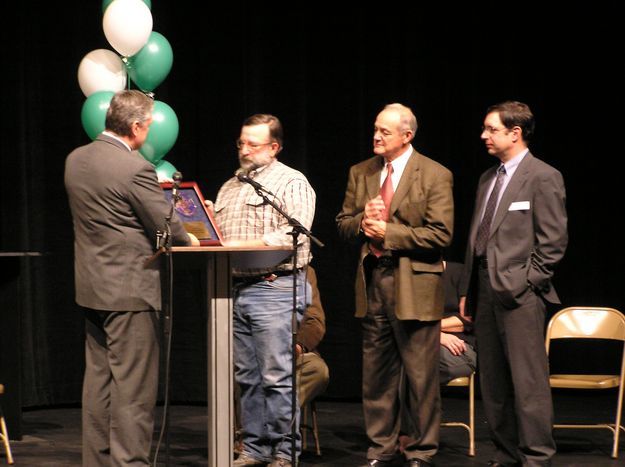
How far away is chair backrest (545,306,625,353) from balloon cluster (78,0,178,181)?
2394 millimetres

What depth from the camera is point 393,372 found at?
5.02m

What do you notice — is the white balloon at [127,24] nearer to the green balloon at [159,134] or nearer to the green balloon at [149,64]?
the green balloon at [149,64]

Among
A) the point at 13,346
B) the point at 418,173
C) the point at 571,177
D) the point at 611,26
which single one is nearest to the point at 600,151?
the point at 571,177

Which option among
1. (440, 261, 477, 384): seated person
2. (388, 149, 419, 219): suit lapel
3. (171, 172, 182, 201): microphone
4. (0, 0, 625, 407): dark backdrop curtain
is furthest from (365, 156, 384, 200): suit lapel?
(0, 0, 625, 407): dark backdrop curtain

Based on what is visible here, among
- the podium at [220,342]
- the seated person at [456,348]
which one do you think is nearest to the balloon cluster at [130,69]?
the podium at [220,342]

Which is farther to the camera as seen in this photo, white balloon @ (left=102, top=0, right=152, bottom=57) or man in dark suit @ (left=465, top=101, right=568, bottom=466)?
white balloon @ (left=102, top=0, right=152, bottom=57)

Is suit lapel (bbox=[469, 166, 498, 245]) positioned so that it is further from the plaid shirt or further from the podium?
the podium

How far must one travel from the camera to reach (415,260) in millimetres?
4887

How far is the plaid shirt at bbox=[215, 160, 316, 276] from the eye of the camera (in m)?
4.84

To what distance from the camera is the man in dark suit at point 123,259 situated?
4.09 m

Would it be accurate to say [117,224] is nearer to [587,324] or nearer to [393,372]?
[393,372]

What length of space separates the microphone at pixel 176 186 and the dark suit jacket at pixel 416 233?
44.2 inches

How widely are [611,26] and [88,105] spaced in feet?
12.8

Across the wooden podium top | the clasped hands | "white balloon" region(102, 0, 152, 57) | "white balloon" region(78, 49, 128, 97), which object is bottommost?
the wooden podium top
